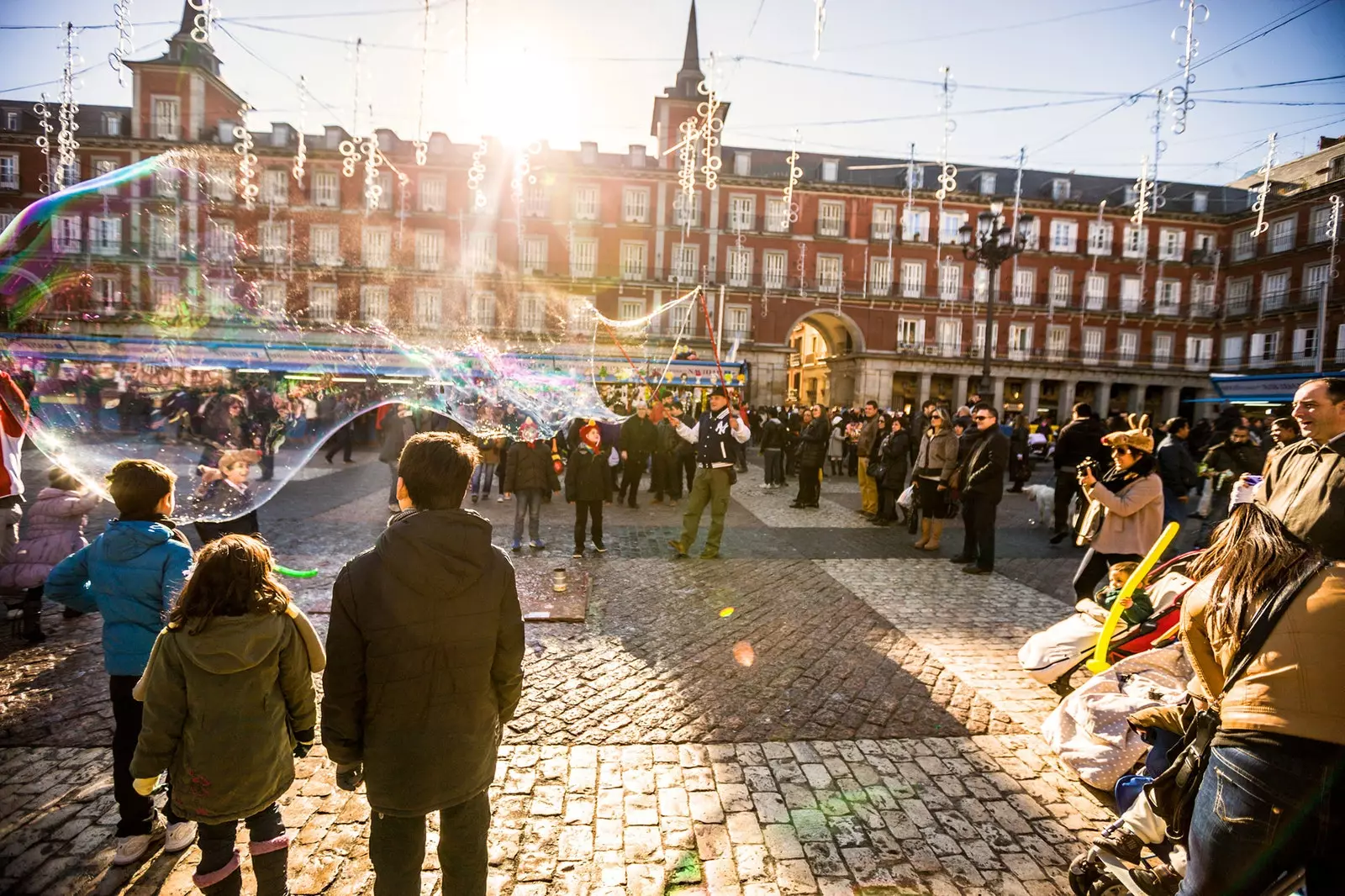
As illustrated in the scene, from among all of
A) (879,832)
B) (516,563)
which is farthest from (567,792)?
(516,563)

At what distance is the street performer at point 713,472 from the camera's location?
775 centimetres

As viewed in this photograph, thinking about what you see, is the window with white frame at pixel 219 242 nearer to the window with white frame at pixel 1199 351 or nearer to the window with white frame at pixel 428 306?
the window with white frame at pixel 428 306

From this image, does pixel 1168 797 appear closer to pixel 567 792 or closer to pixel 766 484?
pixel 567 792

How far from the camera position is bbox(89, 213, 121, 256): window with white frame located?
386cm

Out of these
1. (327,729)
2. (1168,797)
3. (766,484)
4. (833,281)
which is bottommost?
(766,484)

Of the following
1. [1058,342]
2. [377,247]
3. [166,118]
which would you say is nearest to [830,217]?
[1058,342]

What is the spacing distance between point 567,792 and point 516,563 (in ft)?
14.7

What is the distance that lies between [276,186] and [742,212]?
83.8 feet

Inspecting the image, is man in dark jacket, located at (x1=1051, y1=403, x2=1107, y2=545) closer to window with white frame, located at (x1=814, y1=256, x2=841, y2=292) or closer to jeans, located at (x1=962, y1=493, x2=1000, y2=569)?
jeans, located at (x1=962, y1=493, x2=1000, y2=569)

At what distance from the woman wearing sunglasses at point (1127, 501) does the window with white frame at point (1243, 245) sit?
155 ft

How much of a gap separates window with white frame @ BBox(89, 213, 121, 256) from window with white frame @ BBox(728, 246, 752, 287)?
1414 inches

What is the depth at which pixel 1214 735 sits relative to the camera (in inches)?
73.8

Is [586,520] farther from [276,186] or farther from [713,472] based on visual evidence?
[276,186]

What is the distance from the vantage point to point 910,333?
40312 mm
